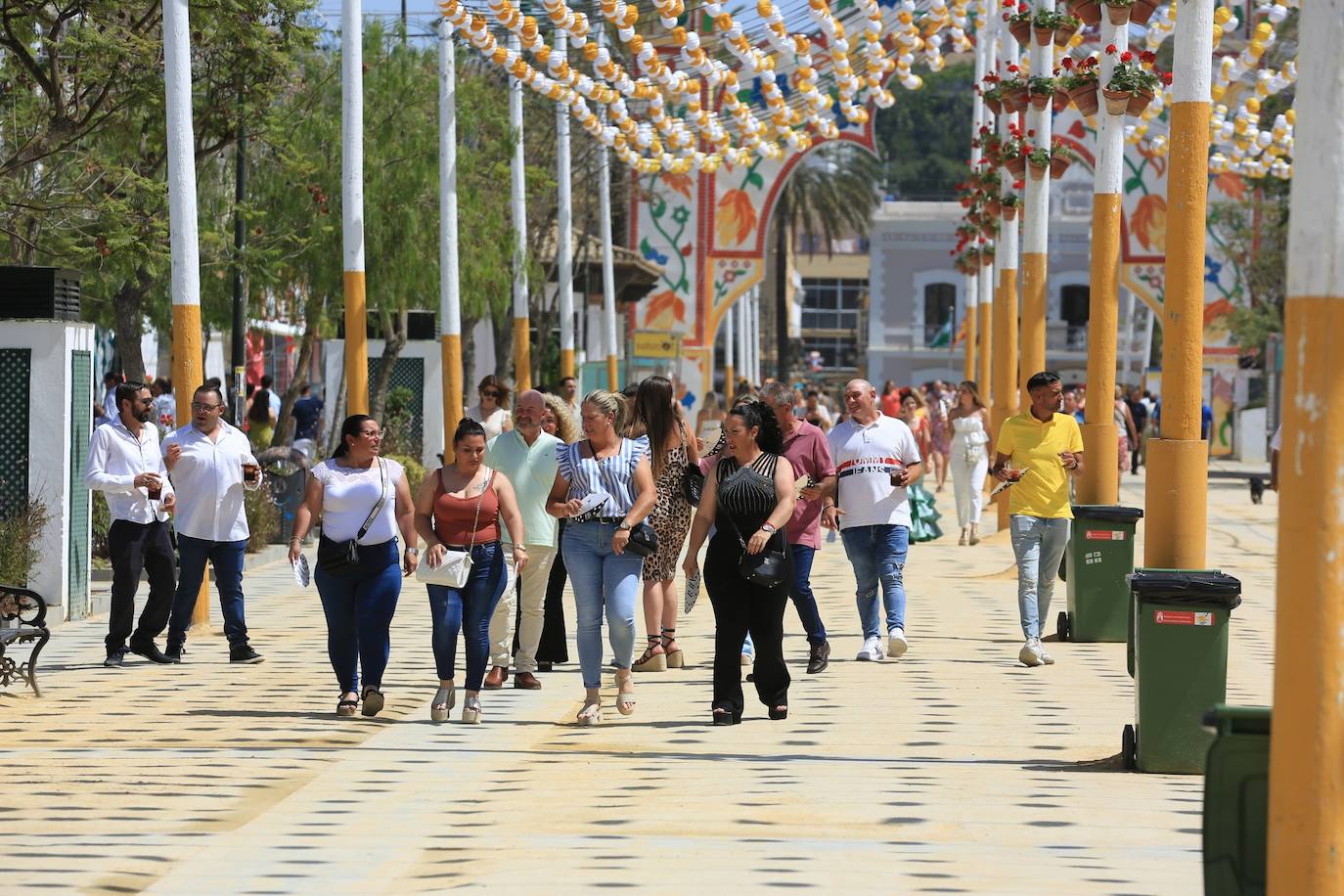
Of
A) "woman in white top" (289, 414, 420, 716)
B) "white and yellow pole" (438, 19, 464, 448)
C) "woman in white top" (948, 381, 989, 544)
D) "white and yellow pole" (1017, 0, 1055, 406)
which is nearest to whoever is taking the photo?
"woman in white top" (289, 414, 420, 716)

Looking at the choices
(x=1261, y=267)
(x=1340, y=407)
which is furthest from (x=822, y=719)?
(x=1261, y=267)

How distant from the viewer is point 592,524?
11.4 m

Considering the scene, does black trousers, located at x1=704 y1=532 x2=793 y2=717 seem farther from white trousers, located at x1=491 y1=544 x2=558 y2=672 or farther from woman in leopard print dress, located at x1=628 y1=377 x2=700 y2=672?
white trousers, located at x1=491 y1=544 x2=558 y2=672

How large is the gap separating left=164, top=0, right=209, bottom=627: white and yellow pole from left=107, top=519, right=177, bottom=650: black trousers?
1847 millimetres

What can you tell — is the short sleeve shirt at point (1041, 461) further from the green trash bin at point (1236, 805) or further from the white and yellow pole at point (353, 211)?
the white and yellow pole at point (353, 211)

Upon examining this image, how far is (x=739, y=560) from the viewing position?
1132cm

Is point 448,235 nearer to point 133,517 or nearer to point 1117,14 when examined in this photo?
point 1117,14

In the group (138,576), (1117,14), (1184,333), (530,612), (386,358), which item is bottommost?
(530,612)

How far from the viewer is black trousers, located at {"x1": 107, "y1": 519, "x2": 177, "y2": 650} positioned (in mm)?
13781

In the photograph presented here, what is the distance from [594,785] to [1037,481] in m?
5.39

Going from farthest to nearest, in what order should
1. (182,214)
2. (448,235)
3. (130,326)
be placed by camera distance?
(448,235) → (130,326) → (182,214)

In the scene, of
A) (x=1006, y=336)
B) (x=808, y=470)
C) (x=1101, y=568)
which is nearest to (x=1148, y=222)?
(x=1006, y=336)

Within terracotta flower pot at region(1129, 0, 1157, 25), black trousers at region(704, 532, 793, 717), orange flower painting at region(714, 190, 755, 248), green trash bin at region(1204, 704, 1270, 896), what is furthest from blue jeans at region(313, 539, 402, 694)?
orange flower painting at region(714, 190, 755, 248)

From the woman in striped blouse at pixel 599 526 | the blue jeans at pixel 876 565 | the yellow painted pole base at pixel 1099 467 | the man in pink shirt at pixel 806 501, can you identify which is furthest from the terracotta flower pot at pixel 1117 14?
the woman in striped blouse at pixel 599 526
